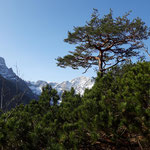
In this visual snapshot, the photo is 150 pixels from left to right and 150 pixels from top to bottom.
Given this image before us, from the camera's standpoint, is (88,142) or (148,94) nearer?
(148,94)

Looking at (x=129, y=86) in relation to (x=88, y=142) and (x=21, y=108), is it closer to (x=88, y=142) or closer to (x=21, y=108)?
(x=88, y=142)

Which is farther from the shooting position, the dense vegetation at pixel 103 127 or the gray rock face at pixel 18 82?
the gray rock face at pixel 18 82

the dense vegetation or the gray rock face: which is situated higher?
the gray rock face

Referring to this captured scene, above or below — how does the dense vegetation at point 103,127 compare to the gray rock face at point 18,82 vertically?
below

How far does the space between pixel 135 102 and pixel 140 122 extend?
16.0 inches

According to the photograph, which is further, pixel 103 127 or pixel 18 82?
pixel 18 82

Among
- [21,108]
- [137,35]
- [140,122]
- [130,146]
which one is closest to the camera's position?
[140,122]

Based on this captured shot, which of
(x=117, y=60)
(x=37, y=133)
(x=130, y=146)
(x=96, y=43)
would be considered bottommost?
(x=130, y=146)

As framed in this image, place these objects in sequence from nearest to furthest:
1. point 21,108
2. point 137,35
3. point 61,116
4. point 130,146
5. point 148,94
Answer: point 148,94 < point 130,146 < point 61,116 < point 21,108 < point 137,35

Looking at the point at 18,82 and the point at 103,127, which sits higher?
the point at 18,82

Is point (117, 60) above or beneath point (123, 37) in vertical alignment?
beneath

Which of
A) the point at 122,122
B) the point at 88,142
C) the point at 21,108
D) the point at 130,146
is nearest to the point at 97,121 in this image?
the point at 122,122

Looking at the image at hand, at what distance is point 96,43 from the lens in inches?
474

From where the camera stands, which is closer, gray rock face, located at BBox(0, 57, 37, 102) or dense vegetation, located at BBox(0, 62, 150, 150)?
dense vegetation, located at BBox(0, 62, 150, 150)
